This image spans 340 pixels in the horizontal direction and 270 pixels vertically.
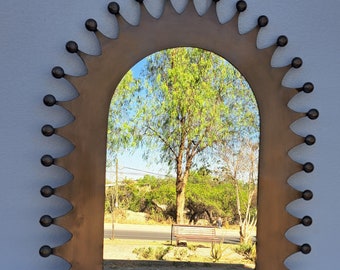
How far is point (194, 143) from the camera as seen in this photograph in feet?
2.82

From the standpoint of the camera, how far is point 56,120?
0.84 metres

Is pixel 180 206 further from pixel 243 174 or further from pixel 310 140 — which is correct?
pixel 310 140

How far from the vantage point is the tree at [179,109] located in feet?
2.79

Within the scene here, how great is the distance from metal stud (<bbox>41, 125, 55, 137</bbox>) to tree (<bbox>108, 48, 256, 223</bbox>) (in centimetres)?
12

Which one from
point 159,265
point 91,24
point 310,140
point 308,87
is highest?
point 91,24

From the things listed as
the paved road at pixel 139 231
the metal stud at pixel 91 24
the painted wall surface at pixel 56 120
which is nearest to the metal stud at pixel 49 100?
the painted wall surface at pixel 56 120

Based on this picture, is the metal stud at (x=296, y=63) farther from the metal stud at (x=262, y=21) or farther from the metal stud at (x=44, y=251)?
the metal stud at (x=44, y=251)

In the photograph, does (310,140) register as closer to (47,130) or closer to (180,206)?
(180,206)

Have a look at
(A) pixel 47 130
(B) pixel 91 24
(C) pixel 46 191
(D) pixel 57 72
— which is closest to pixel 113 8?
(B) pixel 91 24

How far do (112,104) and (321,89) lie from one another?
0.46 metres

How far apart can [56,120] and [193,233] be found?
367mm

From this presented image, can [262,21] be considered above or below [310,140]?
above

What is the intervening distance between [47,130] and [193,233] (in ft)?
1.19

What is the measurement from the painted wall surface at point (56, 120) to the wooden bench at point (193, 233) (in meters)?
0.18
